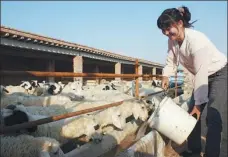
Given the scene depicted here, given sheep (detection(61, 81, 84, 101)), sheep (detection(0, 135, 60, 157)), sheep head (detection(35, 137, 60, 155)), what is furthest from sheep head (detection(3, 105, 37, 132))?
sheep (detection(61, 81, 84, 101))

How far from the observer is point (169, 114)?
3.78 metres

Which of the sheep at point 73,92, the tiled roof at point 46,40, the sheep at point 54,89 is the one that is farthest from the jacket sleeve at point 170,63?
the tiled roof at point 46,40

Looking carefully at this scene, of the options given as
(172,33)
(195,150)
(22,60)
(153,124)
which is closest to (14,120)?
(153,124)

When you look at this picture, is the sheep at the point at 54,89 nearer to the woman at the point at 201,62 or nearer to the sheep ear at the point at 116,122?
the sheep ear at the point at 116,122

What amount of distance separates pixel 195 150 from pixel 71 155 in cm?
179

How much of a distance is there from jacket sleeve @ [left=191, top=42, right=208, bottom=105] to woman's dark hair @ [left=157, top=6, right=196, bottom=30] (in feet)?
1.09

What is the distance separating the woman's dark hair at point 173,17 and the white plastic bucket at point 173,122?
103 cm

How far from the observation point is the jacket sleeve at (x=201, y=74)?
3199 mm

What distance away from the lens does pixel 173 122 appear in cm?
373

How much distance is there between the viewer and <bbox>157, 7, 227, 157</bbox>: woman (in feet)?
10.6

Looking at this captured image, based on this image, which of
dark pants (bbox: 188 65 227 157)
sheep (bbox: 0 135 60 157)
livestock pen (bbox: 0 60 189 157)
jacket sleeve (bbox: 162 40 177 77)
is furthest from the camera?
jacket sleeve (bbox: 162 40 177 77)

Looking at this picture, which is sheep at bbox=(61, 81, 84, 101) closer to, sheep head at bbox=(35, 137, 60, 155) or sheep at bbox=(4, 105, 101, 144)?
sheep at bbox=(4, 105, 101, 144)

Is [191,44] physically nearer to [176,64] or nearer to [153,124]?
[176,64]

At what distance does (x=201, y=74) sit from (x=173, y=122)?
0.81 m
